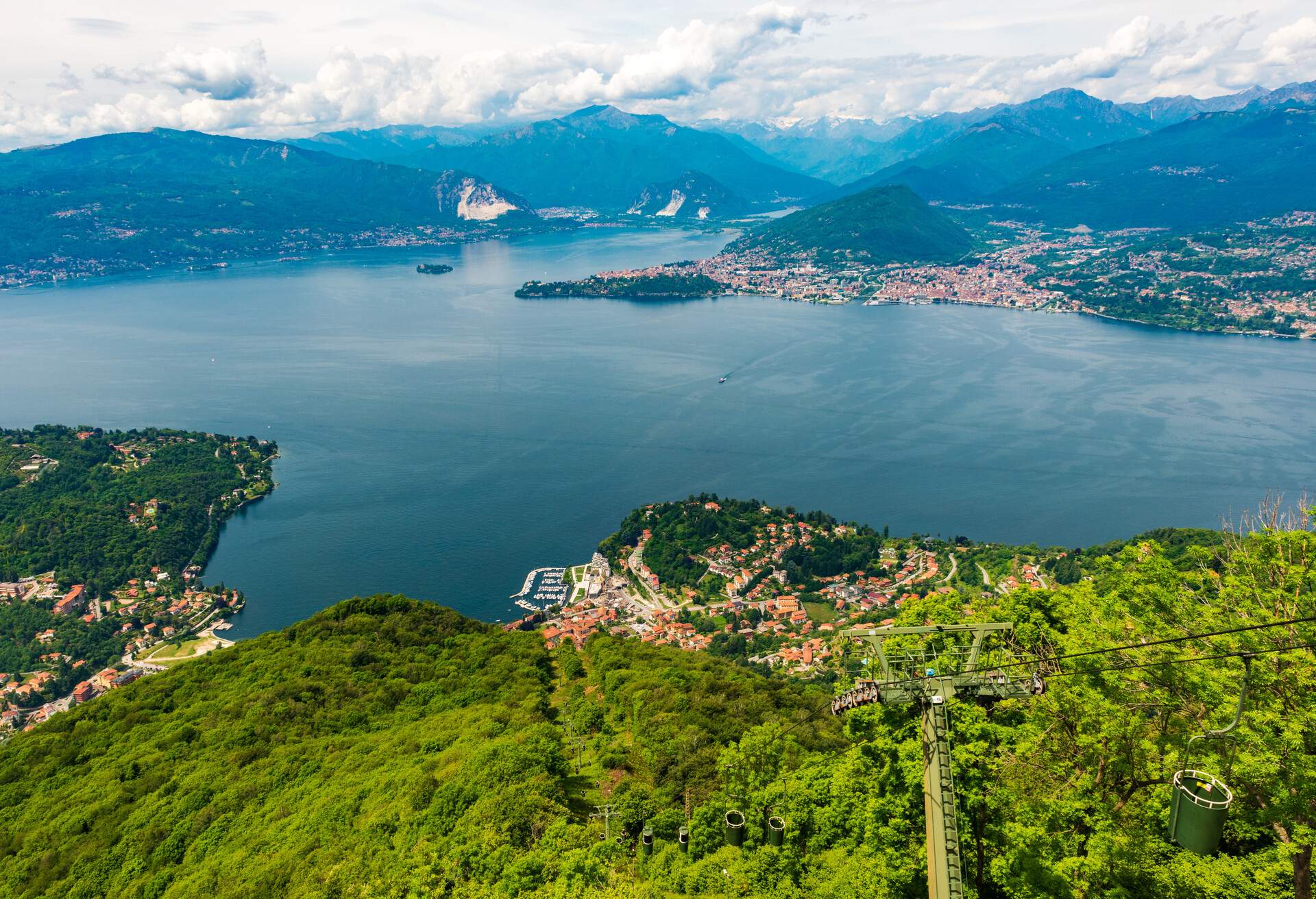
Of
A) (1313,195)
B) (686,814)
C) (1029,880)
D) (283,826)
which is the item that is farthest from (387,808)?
(1313,195)

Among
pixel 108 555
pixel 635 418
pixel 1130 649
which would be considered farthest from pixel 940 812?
pixel 635 418

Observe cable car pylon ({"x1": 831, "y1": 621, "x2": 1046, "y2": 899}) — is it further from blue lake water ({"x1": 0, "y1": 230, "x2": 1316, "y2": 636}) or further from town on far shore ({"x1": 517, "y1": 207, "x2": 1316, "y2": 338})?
town on far shore ({"x1": 517, "y1": 207, "x2": 1316, "y2": 338})

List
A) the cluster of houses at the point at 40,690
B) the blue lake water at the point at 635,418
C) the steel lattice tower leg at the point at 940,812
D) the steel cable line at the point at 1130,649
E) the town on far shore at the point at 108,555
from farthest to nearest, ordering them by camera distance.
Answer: the blue lake water at the point at 635,418 < the town on far shore at the point at 108,555 < the cluster of houses at the point at 40,690 < the steel lattice tower leg at the point at 940,812 < the steel cable line at the point at 1130,649

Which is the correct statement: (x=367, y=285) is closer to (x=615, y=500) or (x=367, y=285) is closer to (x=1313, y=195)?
(x=615, y=500)

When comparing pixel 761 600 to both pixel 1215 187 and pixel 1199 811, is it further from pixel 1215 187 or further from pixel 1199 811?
pixel 1215 187

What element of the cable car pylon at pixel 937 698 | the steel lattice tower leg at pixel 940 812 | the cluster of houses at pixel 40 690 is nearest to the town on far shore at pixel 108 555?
the cluster of houses at pixel 40 690

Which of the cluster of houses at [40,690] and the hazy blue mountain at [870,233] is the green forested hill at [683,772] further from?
the hazy blue mountain at [870,233]

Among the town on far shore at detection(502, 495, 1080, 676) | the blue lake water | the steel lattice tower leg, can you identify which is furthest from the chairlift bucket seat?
the blue lake water
